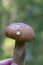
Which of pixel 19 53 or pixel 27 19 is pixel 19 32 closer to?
pixel 19 53

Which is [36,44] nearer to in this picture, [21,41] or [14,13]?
[14,13]

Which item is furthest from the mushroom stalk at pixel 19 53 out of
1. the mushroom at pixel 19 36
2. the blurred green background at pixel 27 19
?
the blurred green background at pixel 27 19

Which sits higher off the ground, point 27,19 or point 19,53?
point 27,19

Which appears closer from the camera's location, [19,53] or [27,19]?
[19,53]

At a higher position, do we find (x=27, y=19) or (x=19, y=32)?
(x=27, y=19)

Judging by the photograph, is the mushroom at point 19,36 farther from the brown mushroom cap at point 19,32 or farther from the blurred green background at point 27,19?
the blurred green background at point 27,19

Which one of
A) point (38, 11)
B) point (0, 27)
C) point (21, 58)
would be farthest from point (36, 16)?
point (21, 58)

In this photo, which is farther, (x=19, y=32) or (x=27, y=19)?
(x=27, y=19)

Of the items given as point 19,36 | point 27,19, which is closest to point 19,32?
point 19,36

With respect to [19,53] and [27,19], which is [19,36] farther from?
[27,19]
